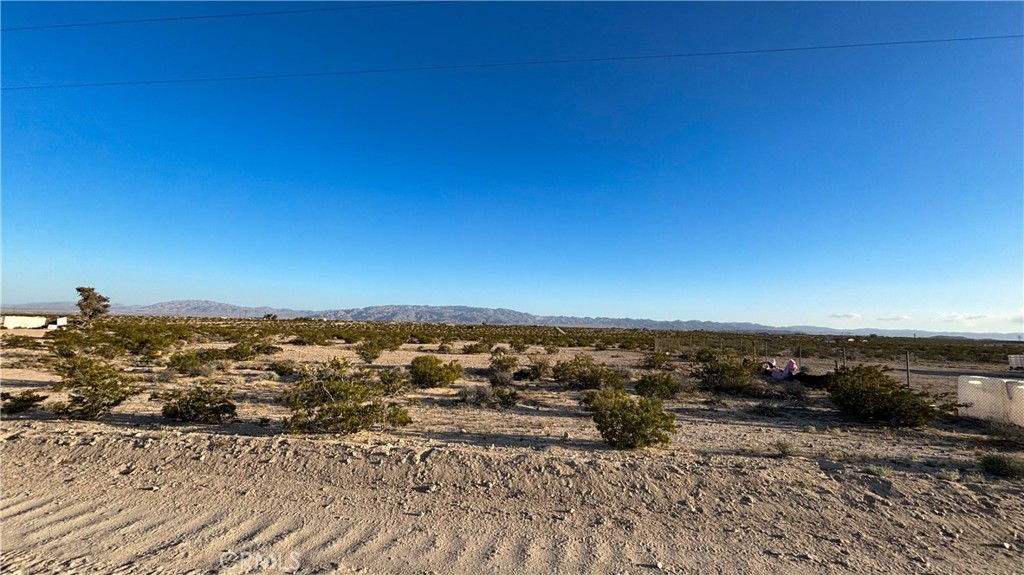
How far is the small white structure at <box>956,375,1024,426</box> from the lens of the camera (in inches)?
424

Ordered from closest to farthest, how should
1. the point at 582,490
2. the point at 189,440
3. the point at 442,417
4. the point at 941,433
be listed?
the point at 582,490 → the point at 189,440 → the point at 941,433 → the point at 442,417

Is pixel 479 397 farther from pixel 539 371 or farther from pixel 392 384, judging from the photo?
pixel 539 371

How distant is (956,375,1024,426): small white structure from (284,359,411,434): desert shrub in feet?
45.2

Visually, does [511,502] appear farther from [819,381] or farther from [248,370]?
[248,370]

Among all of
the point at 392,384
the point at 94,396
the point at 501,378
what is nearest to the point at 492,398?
the point at 392,384

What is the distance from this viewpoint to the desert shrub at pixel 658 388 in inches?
607

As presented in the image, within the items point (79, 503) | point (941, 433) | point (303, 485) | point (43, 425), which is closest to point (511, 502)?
point (303, 485)

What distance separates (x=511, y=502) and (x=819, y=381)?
16236 mm

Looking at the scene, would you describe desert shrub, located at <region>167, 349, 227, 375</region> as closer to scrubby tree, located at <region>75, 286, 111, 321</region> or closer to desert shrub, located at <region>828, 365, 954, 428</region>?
desert shrub, located at <region>828, 365, 954, 428</region>

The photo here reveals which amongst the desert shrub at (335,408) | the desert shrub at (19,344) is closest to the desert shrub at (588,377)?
the desert shrub at (335,408)

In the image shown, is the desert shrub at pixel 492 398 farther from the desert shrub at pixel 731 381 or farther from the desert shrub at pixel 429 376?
the desert shrub at pixel 731 381

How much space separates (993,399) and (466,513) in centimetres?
1371

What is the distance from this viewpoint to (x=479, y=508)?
566 cm

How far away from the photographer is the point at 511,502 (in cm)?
586
